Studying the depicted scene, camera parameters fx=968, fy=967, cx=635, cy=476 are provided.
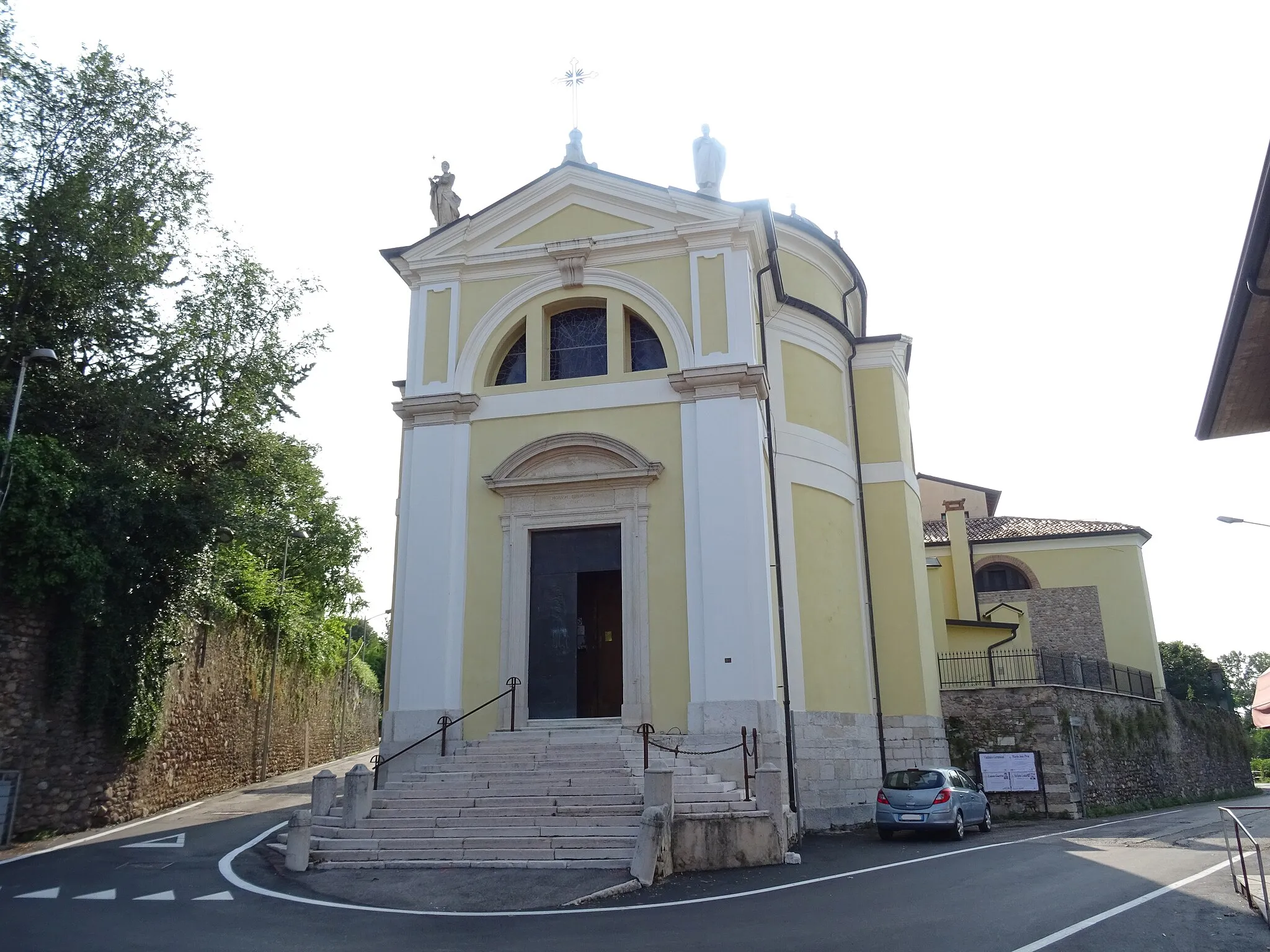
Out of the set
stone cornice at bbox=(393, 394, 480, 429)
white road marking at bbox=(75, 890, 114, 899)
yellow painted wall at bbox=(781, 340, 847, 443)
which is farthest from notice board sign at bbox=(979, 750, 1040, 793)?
white road marking at bbox=(75, 890, 114, 899)

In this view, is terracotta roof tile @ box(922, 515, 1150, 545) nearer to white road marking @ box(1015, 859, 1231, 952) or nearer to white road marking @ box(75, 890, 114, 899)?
white road marking @ box(1015, 859, 1231, 952)

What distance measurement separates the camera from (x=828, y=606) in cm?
1884

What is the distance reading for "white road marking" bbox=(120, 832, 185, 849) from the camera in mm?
14305

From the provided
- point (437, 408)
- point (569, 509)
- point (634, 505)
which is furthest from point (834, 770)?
point (437, 408)

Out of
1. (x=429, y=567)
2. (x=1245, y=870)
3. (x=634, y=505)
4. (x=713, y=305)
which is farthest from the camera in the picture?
(x=713, y=305)

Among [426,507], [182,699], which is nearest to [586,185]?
[426,507]

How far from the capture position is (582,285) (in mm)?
18094

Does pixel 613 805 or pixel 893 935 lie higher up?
pixel 613 805

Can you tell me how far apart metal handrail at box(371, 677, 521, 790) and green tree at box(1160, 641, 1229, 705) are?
49.5 meters

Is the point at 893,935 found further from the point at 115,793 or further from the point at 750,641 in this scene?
the point at 115,793

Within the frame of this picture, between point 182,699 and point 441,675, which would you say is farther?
point 182,699

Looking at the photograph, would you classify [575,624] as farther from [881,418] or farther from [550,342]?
[881,418]

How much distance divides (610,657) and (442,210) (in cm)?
984

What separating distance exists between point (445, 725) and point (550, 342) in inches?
289
